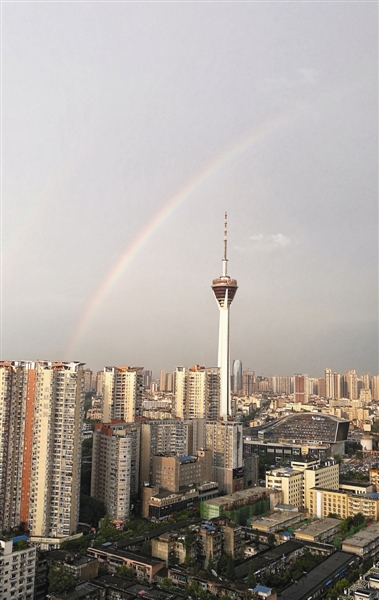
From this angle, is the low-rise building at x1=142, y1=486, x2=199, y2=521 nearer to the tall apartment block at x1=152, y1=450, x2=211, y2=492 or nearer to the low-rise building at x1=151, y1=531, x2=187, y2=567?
the tall apartment block at x1=152, y1=450, x2=211, y2=492

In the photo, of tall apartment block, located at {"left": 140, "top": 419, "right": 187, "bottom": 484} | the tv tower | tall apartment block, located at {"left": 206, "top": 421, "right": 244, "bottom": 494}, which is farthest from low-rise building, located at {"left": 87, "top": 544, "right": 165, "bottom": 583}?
the tv tower

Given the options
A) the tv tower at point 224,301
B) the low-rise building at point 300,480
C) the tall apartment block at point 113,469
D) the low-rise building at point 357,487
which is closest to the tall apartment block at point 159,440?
the tall apartment block at point 113,469

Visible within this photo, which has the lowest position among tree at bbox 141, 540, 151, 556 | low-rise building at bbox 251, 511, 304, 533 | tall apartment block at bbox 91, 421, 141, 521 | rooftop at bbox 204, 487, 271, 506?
low-rise building at bbox 251, 511, 304, 533

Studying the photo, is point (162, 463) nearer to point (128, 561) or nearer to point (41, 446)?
point (41, 446)

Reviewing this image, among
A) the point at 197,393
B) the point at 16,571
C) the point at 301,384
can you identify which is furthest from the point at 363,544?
the point at 301,384

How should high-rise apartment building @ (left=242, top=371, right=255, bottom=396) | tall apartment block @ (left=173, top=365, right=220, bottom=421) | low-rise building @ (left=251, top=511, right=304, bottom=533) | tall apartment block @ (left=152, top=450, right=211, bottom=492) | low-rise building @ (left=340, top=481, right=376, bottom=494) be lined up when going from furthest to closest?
high-rise apartment building @ (left=242, top=371, right=255, bottom=396)
tall apartment block @ (left=173, top=365, right=220, bottom=421)
low-rise building @ (left=340, top=481, right=376, bottom=494)
tall apartment block @ (left=152, top=450, right=211, bottom=492)
low-rise building @ (left=251, top=511, right=304, bottom=533)

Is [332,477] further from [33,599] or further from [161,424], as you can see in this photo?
[33,599]

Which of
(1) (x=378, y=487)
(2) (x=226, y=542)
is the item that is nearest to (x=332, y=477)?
(1) (x=378, y=487)
